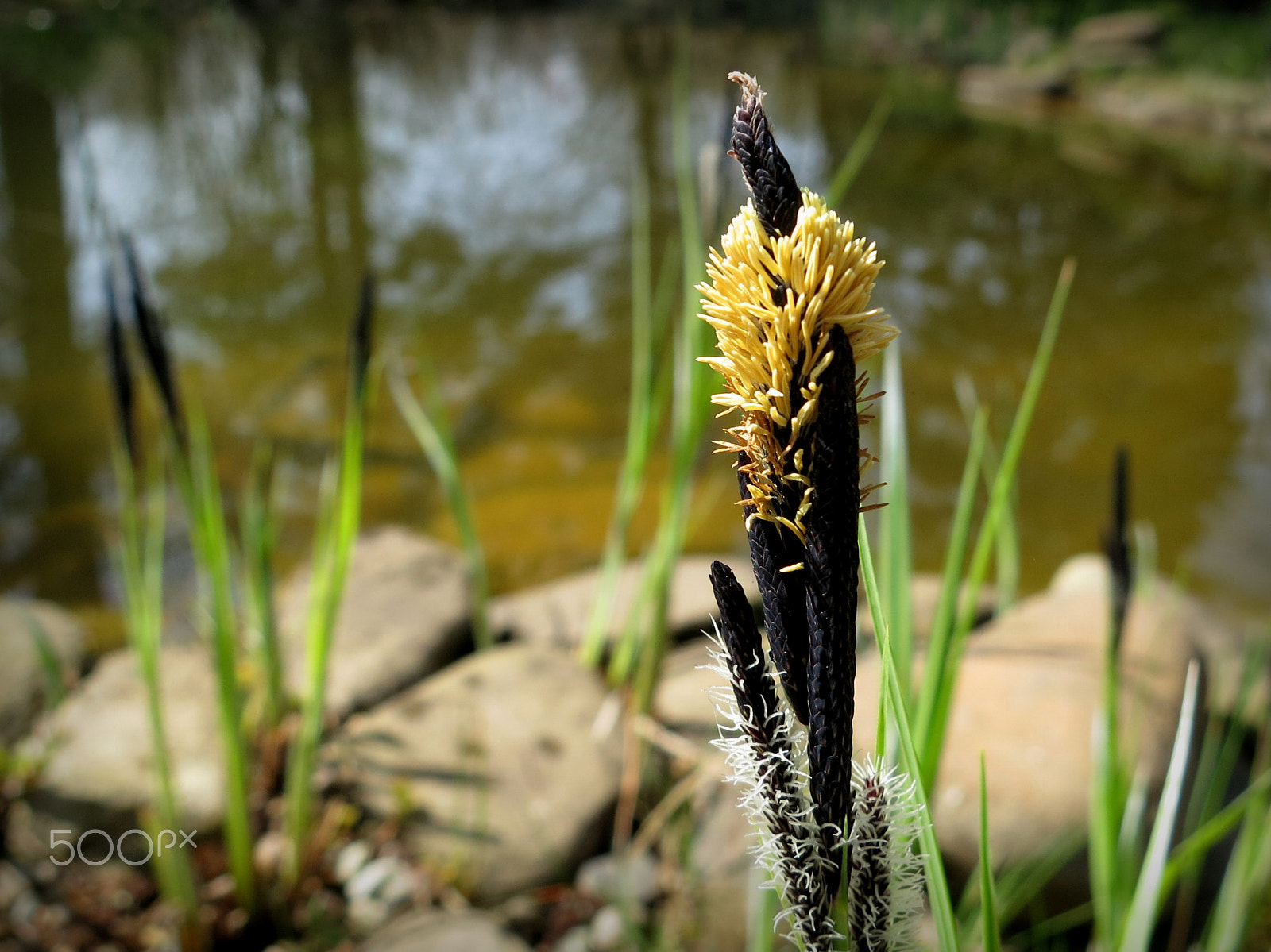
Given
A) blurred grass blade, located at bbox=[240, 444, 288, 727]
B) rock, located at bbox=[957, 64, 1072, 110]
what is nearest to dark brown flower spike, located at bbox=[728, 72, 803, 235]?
blurred grass blade, located at bbox=[240, 444, 288, 727]

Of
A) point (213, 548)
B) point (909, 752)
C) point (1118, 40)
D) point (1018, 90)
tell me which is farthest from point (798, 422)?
point (1118, 40)

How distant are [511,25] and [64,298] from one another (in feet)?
54.0

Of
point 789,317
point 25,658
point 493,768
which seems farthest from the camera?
point 25,658

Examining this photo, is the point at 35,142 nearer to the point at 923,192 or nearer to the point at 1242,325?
the point at 923,192

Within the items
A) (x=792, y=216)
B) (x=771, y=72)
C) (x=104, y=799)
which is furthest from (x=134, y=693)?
(x=771, y=72)

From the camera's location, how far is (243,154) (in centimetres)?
872

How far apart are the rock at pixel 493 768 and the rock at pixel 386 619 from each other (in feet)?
0.40

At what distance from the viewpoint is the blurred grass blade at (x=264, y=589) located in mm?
1685

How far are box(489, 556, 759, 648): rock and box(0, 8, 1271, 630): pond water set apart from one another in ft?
1.96

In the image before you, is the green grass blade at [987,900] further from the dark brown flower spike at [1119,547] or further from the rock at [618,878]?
the rock at [618,878]

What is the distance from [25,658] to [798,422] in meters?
2.70

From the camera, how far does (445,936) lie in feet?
5.29

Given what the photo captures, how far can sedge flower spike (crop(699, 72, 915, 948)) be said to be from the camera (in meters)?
0.30

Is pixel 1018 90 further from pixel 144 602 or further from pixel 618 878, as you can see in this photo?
pixel 144 602
